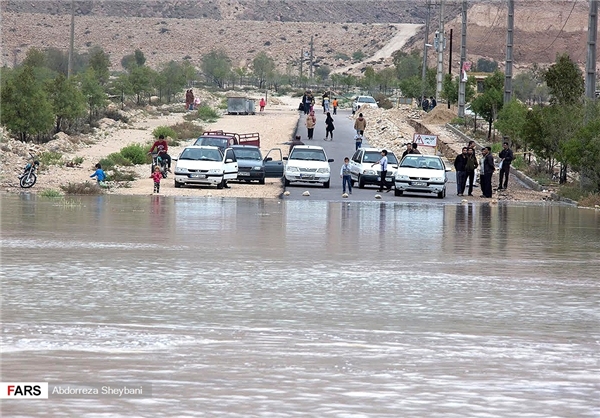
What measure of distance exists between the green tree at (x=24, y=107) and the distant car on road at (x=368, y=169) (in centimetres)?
1740

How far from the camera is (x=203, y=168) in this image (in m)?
39.8

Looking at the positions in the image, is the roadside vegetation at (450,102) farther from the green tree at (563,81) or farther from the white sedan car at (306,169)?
the white sedan car at (306,169)

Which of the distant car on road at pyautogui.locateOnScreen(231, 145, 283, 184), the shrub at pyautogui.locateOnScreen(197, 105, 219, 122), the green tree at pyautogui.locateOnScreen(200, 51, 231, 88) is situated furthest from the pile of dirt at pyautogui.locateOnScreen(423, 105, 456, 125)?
the green tree at pyautogui.locateOnScreen(200, 51, 231, 88)

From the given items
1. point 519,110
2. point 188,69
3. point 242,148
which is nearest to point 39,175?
point 242,148

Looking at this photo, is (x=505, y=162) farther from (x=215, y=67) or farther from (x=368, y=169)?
(x=215, y=67)

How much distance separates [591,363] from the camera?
429 inches

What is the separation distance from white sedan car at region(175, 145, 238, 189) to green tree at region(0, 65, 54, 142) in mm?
16014

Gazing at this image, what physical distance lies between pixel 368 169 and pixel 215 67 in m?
123

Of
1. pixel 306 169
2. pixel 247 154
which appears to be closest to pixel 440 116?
pixel 247 154

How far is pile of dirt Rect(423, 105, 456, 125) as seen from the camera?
79637mm

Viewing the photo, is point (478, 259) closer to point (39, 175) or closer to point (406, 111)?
point (39, 175)

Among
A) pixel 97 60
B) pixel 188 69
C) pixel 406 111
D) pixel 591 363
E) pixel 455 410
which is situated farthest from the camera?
pixel 188 69

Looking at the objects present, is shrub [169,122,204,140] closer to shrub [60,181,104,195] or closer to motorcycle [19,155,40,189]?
motorcycle [19,155,40,189]

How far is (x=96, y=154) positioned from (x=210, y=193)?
2012 cm
